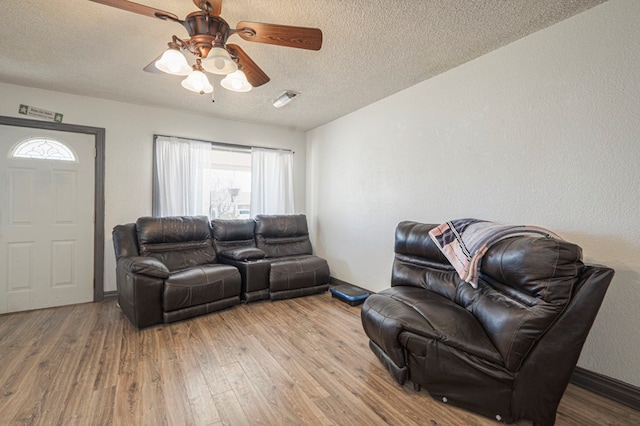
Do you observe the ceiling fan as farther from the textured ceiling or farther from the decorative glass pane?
the decorative glass pane

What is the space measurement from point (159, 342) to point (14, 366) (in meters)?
0.93

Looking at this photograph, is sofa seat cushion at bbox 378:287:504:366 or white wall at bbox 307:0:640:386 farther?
white wall at bbox 307:0:640:386

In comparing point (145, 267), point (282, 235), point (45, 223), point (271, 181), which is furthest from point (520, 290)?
point (45, 223)

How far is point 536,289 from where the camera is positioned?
1.51 meters

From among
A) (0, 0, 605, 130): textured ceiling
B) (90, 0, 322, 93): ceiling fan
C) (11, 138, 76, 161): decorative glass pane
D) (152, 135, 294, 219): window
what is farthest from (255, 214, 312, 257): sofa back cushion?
(90, 0, 322, 93): ceiling fan

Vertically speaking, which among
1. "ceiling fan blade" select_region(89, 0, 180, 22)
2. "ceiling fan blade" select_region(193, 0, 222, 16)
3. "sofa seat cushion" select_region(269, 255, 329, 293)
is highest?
"ceiling fan blade" select_region(193, 0, 222, 16)

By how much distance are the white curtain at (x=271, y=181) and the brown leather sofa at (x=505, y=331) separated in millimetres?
2962

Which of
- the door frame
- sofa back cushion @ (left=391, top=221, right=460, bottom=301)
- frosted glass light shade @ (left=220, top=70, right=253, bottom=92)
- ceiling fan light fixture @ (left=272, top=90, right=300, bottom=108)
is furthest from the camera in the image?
the door frame

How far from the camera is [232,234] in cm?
394

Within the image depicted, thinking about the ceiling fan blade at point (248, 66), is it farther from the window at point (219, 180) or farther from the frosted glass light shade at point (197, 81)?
the window at point (219, 180)

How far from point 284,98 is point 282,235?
1941 mm

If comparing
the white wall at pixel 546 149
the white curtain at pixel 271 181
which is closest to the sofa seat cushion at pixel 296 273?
the white wall at pixel 546 149

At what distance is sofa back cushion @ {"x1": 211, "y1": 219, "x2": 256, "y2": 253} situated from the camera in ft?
12.7

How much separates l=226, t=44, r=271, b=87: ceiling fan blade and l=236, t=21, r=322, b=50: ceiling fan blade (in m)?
0.14
